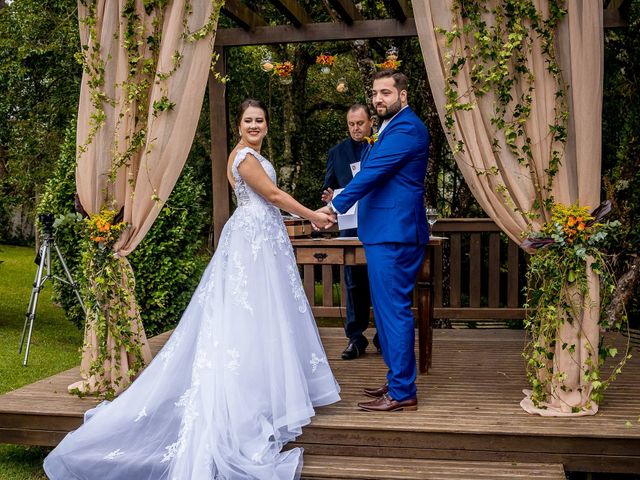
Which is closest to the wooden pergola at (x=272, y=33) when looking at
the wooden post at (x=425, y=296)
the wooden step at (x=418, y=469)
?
the wooden post at (x=425, y=296)

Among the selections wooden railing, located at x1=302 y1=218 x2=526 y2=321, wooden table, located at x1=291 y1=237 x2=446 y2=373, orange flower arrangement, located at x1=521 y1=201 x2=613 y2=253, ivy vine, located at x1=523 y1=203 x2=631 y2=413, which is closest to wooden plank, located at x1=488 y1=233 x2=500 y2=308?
wooden railing, located at x1=302 y1=218 x2=526 y2=321

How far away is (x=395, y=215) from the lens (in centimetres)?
375

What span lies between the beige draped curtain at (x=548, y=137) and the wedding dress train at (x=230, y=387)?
110cm

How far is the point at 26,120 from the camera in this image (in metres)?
11.5

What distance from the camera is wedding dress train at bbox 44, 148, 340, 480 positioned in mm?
3369

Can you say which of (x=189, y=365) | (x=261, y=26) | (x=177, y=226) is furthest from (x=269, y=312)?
(x=177, y=226)

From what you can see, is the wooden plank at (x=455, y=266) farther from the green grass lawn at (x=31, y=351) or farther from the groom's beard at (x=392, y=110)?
the green grass lawn at (x=31, y=351)

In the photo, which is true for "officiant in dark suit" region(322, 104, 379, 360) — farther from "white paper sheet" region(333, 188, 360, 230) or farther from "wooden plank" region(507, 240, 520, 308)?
"wooden plank" region(507, 240, 520, 308)

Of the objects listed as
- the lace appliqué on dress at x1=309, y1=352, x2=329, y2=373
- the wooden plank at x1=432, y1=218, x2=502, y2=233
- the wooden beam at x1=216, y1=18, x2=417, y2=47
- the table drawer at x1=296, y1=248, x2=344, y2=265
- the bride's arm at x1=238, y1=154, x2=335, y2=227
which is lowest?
the lace appliqué on dress at x1=309, y1=352, x2=329, y2=373

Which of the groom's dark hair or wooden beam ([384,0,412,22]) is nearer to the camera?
the groom's dark hair

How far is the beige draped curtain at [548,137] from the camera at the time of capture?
12.3ft

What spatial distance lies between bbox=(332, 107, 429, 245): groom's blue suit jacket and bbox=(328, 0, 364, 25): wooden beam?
1.39 metres

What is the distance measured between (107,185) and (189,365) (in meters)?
1.19

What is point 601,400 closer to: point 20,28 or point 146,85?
point 146,85
